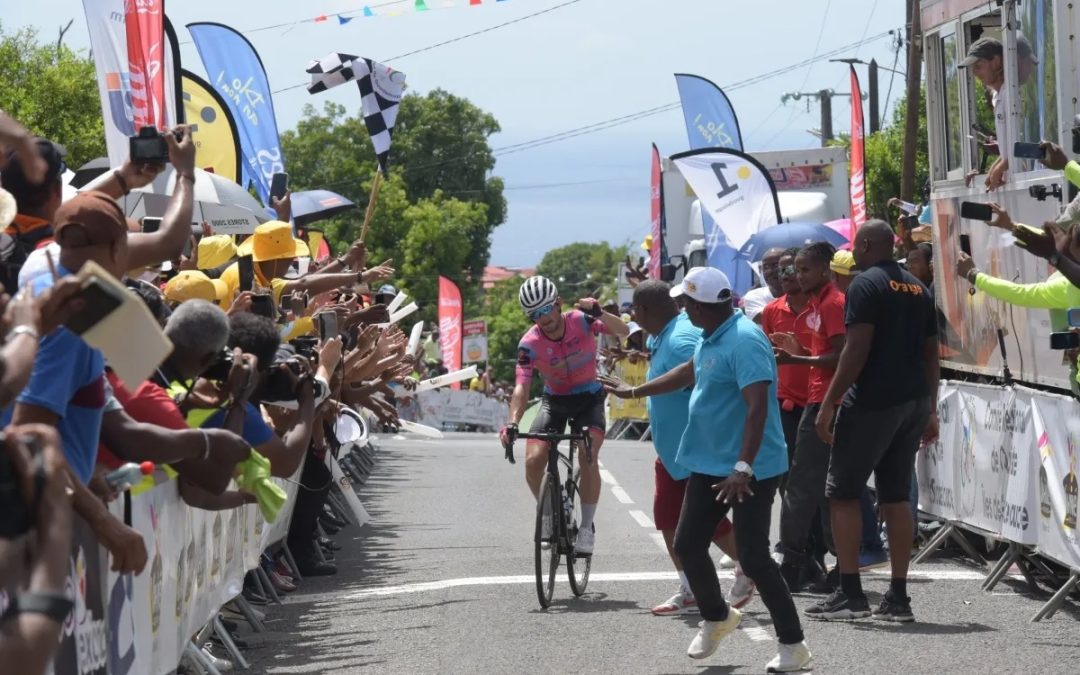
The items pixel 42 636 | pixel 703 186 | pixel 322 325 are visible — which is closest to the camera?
pixel 42 636

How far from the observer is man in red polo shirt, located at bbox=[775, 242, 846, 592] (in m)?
10.4

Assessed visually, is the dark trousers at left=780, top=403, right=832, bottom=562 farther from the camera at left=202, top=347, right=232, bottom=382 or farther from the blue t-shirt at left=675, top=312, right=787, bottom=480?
the camera at left=202, top=347, right=232, bottom=382

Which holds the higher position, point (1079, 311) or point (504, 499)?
point (1079, 311)

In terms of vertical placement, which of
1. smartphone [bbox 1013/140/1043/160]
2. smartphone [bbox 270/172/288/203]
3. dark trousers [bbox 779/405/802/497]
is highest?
smartphone [bbox 270/172/288/203]

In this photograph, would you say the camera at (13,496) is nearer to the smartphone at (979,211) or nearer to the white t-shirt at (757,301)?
the smartphone at (979,211)

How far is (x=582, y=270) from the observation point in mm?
175500

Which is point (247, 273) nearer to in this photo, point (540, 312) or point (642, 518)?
point (540, 312)

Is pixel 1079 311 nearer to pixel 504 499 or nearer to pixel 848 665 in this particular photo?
pixel 848 665

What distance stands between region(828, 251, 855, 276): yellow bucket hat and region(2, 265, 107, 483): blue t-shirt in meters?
7.24

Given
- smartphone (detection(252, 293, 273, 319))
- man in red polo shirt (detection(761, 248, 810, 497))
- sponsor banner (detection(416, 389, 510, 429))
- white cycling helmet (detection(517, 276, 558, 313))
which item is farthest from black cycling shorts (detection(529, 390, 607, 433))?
sponsor banner (detection(416, 389, 510, 429))

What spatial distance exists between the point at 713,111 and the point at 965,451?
19.5 m

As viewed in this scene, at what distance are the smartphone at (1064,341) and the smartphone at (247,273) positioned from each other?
450cm

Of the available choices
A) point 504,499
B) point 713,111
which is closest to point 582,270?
point 713,111

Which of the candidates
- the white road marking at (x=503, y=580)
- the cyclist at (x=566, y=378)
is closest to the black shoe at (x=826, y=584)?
the white road marking at (x=503, y=580)
